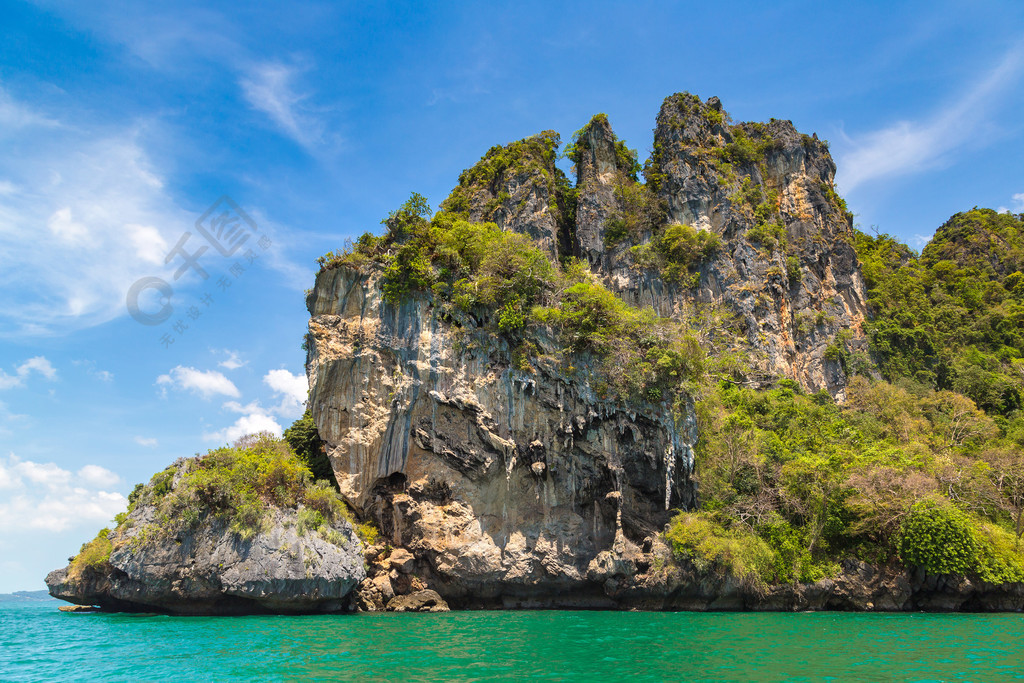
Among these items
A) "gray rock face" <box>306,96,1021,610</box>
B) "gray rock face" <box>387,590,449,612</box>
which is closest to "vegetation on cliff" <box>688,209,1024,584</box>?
"gray rock face" <box>306,96,1021,610</box>

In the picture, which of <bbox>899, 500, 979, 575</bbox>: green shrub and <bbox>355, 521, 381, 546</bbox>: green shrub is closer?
<bbox>899, 500, 979, 575</bbox>: green shrub

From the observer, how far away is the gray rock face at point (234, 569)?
22.0 metres

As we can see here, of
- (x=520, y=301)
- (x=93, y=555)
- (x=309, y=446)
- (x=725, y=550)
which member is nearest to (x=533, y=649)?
(x=725, y=550)

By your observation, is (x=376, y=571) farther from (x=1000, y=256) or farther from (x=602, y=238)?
(x=1000, y=256)

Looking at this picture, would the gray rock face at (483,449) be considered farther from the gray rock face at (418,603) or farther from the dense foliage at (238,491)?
the dense foliage at (238,491)

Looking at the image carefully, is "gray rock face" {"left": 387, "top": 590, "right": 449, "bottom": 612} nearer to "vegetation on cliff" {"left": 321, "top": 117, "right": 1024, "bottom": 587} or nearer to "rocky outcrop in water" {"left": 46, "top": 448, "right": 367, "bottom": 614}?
"rocky outcrop in water" {"left": 46, "top": 448, "right": 367, "bottom": 614}

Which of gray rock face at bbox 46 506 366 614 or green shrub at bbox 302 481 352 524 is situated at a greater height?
green shrub at bbox 302 481 352 524

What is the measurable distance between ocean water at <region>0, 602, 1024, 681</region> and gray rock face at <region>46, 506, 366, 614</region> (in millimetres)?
1444

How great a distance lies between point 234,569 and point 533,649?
45.2ft

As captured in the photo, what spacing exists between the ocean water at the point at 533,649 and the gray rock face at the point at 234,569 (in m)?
1.44

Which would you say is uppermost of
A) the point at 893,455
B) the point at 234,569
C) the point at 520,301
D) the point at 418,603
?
the point at 520,301

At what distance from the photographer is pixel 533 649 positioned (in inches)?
552

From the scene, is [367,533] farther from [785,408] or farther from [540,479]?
[785,408]

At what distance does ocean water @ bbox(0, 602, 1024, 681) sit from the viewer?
1132cm
